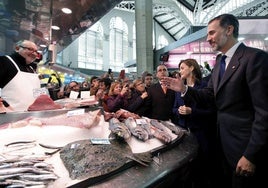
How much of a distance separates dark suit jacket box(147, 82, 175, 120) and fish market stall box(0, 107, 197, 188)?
1225 millimetres

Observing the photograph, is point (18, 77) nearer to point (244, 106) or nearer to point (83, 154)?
point (83, 154)

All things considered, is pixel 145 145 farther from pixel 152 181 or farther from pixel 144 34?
pixel 144 34

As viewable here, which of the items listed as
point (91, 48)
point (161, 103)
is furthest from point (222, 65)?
point (91, 48)

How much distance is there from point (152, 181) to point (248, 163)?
725 mm

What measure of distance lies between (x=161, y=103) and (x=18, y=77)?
1721 millimetres

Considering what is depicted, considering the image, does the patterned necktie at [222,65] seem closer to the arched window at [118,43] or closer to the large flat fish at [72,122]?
the large flat fish at [72,122]

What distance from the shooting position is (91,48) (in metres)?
23.9

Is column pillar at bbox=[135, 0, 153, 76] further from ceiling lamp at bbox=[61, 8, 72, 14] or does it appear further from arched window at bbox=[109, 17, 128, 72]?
arched window at bbox=[109, 17, 128, 72]

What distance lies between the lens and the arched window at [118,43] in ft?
85.0

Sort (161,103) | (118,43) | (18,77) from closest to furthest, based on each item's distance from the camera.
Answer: (18,77)
(161,103)
(118,43)

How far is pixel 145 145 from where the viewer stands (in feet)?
4.83

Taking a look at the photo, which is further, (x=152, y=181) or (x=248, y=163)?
(x=248, y=163)

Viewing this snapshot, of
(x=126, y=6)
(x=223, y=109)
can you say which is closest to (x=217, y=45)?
(x=223, y=109)

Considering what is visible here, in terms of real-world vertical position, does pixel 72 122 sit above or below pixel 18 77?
below
